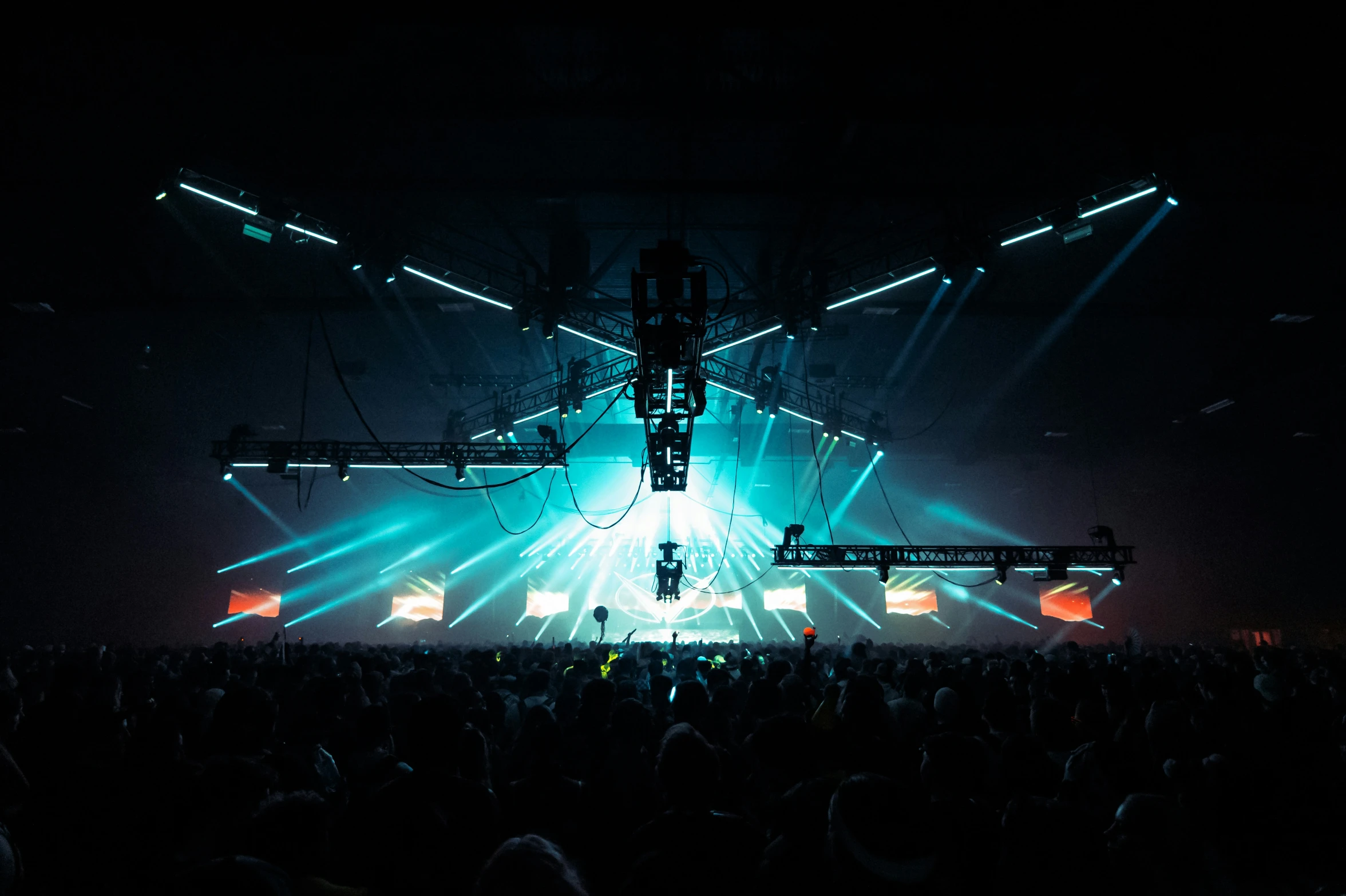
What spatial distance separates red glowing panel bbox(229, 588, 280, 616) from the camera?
65.7 feet

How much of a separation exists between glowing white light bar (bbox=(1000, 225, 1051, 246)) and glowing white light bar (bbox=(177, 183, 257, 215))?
887 centimetres

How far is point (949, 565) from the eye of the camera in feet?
50.5

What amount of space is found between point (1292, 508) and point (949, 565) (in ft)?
46.0

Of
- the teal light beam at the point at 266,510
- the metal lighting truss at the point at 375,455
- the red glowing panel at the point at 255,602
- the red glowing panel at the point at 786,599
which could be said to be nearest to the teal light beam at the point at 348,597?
the red glowing panel at the point at 255,602

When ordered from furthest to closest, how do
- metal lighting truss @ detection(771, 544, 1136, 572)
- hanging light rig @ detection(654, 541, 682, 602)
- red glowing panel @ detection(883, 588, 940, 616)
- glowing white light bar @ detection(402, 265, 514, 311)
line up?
red glowing panel @ detection(883, 588, 940, 616)
hanging light rig @ detection(654, 541, 682, 602)
metal lighting truss @ detection(771, 544, 1136, 572)
glowing white light bar @ detection(402, 265, 514, 311)

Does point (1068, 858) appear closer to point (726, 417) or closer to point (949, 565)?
point (949, 565)

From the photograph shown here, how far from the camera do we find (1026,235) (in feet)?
25.0

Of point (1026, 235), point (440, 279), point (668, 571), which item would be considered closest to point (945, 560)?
point (668, 571)

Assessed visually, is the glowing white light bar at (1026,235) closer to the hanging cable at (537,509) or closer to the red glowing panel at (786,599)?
the hanging cable at (537,509)

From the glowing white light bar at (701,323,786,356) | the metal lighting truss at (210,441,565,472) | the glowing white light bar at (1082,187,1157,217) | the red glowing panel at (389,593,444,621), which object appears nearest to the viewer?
the glowing white light bar at (1082,187,1157,217)

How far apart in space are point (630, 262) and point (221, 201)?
18.2 ft

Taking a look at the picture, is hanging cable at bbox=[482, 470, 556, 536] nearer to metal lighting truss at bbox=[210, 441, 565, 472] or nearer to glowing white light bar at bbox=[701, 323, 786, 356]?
metal lighting truss at bbox=[210, 441, 565, 472]

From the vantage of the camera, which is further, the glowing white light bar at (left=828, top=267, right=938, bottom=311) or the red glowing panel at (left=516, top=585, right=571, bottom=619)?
the red glowing panel at (left=516, top=585, right=571, bottom=619)

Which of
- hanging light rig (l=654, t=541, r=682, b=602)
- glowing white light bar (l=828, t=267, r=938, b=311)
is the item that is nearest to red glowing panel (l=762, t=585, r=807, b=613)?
hanging light rig (l=654, t=541, r=682, b=602)
